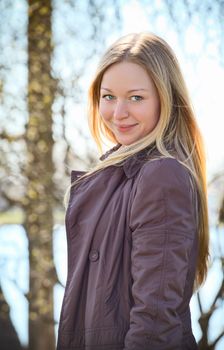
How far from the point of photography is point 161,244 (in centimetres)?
195

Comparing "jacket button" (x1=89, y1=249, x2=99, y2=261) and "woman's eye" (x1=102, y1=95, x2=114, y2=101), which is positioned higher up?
"woman's eye" (x1=102, y1=95, x2=114, y2=101)

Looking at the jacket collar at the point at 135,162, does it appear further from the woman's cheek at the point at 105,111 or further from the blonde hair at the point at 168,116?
the woman's cheek at the point at 105,111

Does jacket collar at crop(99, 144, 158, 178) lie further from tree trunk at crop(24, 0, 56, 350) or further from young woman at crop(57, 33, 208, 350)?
tree trunk at crop(24, 0, 56, 350)

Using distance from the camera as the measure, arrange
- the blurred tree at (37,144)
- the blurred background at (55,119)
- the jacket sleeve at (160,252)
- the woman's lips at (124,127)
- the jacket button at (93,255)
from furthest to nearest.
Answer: the blurred tree at (37,144) < the blurred background at (55,119) < the woman's lips at (124,127) < the jacket button at (93,255) < the jacket sleeve at (160,252)

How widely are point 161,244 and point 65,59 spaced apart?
2.65 m

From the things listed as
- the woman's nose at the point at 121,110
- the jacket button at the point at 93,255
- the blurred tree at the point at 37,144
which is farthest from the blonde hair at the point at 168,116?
the blurred tree at the point at 37,144

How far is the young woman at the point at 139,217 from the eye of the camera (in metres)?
1.95

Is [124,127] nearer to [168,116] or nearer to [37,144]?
[168,116]

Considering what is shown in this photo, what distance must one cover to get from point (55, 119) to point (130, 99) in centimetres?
228

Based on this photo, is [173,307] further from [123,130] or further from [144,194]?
[123,130]

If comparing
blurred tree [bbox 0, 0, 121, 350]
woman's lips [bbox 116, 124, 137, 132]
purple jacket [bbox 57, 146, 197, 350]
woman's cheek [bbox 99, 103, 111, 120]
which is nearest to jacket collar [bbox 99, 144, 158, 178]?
purple jacket [bbox 57, 146, 197, 350]

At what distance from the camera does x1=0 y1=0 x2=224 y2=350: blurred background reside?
4.15 meters

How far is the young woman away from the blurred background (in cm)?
189

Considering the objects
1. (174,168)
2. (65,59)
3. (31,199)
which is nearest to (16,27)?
(65,59)
